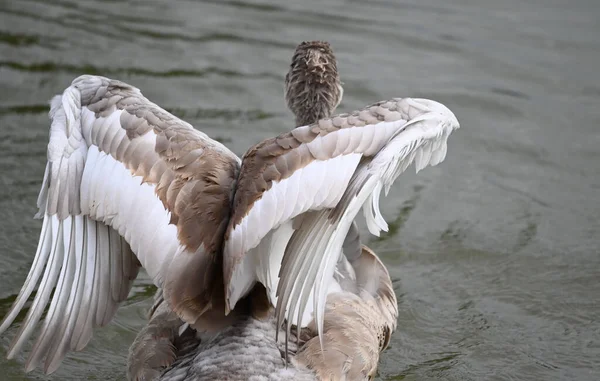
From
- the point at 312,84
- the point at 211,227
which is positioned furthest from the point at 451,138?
the point at 211,227

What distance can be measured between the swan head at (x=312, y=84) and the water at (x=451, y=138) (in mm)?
1337

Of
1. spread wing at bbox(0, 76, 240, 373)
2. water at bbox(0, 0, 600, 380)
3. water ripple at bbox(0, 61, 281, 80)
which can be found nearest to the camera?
spread wing at bbox(0, 76, 240, 373)

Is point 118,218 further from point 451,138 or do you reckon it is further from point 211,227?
point 451,138

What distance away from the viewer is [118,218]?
3670 millimetres

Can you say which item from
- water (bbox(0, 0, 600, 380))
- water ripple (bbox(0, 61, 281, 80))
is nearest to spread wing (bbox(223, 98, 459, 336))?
water (bbox(0, 0, 600, 380))

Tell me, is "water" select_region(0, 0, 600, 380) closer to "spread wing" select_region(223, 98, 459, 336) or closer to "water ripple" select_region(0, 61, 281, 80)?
"water ripple" select_region(0, 61, 281, 80)

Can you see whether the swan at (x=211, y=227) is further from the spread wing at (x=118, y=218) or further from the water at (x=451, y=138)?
the water at (x=451, y=138)

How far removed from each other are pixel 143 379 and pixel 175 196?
2.87ft

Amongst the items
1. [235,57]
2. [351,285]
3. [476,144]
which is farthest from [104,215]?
[235,57]

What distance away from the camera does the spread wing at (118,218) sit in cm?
364

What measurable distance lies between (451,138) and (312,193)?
4258mm

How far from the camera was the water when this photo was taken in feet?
17.4

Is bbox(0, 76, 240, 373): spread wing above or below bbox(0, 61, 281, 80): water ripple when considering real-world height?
above

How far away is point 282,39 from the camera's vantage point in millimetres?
8891
